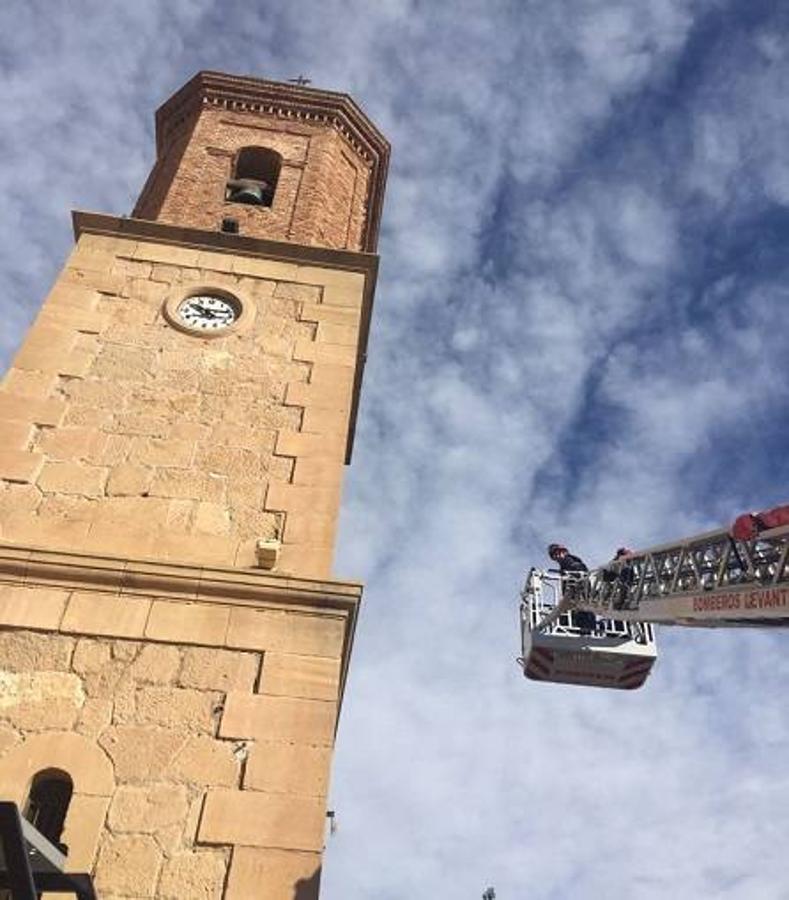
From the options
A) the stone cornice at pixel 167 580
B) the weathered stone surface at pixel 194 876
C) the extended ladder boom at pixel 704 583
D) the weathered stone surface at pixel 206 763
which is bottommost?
the weathered stone surface at pixel 194 876

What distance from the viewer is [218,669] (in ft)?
20.6

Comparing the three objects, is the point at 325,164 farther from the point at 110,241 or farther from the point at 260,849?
the point at 260,849

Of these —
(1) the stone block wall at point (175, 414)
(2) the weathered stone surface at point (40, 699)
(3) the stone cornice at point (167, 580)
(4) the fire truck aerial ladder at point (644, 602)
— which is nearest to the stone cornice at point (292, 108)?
(1) the stone block wall at point (175, 414)

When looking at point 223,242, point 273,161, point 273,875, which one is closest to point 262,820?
point 273,875

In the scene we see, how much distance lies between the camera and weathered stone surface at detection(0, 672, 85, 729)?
231 inches

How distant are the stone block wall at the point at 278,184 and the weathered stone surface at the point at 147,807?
7595mm

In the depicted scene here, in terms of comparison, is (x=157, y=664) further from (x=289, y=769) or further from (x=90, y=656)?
(x=289, y=769)

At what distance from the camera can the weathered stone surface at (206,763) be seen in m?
5.73

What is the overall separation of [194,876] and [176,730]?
961 millimetres

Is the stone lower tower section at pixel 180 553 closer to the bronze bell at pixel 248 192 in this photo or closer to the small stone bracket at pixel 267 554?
the small stone bracket at pixel 267 554

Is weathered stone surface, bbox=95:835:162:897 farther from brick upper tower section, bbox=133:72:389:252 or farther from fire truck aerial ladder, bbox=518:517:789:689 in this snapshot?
brick upper tower section, bbox=133:72:389:252

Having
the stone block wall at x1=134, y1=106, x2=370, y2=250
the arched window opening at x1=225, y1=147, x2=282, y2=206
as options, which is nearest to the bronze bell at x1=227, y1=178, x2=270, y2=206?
the arched window opening at x1=225, y1=147, x2=282, y2=206

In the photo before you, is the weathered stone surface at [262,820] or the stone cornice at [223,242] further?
the stone cornice at [223,242]

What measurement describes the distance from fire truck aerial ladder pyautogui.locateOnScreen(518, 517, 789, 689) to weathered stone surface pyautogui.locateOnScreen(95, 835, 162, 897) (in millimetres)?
5238
